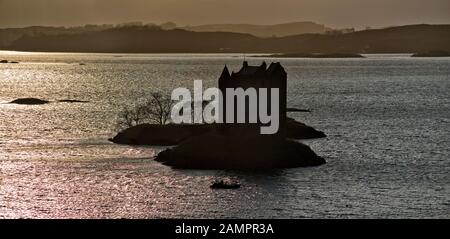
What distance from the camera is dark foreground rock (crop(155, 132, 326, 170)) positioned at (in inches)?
3196

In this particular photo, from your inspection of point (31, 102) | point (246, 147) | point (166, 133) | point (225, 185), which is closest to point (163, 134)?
point (166, 133)

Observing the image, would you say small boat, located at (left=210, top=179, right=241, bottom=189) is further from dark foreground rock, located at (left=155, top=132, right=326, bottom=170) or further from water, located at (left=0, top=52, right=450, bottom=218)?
dark foreground rock, located at (left=155, top=132, right=326, bottom=170)

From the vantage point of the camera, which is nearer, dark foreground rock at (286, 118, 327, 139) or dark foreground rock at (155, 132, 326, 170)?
dark foreground rock at (155, 132, 326, 170)

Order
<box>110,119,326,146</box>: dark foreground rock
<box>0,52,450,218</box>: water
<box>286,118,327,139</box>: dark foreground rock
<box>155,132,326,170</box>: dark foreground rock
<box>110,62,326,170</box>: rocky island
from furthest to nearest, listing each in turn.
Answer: <box>286,118,327,139</box>: dark foreground rock, <box>110,119,326,146</box>: dark foreground rock, <box>110,62,326,170</box>: rocky island, <box>155,132,326,170</box>: dark foreground rock, <box>0,52,450,218</box>: water

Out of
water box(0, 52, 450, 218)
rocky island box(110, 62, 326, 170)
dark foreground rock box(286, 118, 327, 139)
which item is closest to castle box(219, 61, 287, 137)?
rocky island box(110, 62, 326, 170)

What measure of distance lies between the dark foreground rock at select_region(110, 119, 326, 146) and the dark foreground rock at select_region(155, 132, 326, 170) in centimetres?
1639

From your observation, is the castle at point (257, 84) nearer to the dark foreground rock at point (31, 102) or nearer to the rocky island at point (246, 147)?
the rocky island at point (246, 147)

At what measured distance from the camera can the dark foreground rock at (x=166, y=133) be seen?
10294 cm

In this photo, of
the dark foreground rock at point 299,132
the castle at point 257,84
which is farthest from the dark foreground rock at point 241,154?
the dark foreground rock at point 299,132

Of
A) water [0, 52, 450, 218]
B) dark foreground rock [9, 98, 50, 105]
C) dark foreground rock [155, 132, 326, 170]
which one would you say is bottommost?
dark foreground rock [9, 98, 50, 105]

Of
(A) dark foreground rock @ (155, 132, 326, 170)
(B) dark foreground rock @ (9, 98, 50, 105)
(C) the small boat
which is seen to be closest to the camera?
(C) the small boat

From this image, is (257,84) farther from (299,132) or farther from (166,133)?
(299,132)

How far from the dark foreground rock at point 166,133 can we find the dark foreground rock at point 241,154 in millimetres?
16392

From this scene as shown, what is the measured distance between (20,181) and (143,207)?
2070 centimetres
